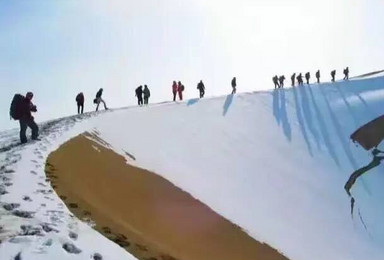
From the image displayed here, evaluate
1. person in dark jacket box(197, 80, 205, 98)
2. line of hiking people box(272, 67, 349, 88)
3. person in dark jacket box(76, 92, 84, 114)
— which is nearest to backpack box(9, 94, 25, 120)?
person in dark jacket box(76, 92, 84, 114)

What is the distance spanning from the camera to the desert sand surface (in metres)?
8.38

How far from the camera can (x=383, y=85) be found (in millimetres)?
41406

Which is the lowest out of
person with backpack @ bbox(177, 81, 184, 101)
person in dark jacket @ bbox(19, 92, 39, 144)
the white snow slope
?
the white snow slope

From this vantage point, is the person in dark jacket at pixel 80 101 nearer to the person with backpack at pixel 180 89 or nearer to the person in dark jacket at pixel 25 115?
the person with backpack at pixel 180 89

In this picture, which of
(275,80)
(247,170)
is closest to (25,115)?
(247,170)

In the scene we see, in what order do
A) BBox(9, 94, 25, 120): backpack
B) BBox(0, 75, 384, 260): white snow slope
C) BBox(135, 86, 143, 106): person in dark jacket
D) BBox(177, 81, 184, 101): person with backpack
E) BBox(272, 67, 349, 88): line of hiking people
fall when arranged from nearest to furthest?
BBox(0, 75, 384, 260): white snow slope < BBox(9, 94, 25, 120): backpack < BBox(135, 86, 143, 106): person in dark jacket < BBox(177, 81, 184, 101): person with backpack < BBox(272, 67, 349, 88): line of hiking people

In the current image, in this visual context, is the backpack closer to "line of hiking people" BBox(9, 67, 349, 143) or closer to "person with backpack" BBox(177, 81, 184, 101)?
"line of hiking people" BBox(9, 67, 349, 143)

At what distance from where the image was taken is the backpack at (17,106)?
48.3 feet

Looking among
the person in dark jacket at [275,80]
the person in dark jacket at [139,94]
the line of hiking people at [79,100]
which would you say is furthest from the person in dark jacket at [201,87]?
the person in dark jacket at [275,80]

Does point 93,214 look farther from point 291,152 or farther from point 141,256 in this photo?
point 291,152

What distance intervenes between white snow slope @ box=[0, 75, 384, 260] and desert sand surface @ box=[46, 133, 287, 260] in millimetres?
567

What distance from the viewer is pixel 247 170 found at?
68.5ft

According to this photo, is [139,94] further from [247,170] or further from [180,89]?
[247,170]

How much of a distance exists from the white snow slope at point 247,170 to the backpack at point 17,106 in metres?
1.11
